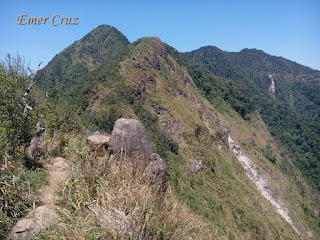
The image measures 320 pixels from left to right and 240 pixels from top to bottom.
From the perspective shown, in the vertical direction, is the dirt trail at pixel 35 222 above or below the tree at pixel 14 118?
below

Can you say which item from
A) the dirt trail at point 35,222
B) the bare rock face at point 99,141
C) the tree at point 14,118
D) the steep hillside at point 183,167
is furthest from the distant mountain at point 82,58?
the dirt trail at point 35,222

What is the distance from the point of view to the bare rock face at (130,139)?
441 inches

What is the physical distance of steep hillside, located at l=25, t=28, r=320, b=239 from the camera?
226 inches

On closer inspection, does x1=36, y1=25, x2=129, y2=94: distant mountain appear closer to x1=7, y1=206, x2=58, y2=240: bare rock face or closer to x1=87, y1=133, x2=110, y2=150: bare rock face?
x1=87, y1=133, x2=110, y2=150: bare rock face

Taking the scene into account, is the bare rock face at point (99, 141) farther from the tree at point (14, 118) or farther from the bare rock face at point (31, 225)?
the bare rock face at point (31, 225)

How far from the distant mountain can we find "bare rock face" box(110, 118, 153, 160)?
85424 mm

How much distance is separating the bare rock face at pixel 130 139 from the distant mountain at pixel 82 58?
8542 centimetres

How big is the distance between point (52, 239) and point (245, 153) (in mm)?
72004

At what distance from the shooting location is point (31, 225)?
5.29m

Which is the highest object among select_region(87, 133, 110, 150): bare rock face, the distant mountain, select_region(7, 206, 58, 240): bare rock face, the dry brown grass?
the distant mountain

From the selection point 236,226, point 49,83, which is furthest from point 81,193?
point 49,83

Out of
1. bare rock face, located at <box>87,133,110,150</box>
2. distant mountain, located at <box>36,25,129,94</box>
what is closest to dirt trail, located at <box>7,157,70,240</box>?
bare rock face, located at <box>87,133,110,150</box>

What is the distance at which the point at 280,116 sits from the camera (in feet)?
454

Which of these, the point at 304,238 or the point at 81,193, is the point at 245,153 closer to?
the point at 304,238
